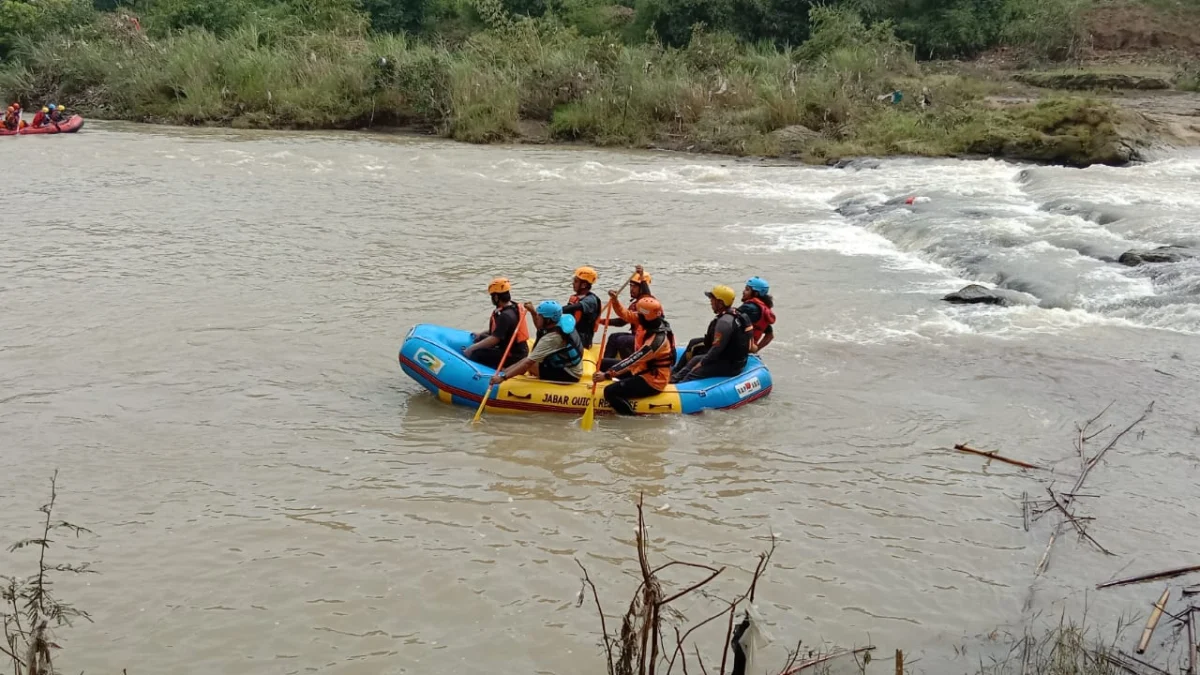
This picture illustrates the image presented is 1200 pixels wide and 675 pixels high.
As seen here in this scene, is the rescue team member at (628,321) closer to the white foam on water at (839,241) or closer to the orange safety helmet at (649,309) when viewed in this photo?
the orange safety helmet at (649,309)

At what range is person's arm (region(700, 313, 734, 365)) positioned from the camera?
324 inches

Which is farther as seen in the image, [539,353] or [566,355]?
[566,355]

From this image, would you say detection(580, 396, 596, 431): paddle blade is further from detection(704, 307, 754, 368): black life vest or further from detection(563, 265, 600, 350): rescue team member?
detection(704, 307, 754, 368): black life vest

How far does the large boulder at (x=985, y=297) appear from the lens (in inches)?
437

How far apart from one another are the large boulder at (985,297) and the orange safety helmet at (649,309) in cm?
467

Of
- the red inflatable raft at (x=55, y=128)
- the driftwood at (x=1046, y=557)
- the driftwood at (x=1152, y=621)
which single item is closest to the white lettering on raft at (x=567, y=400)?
the driftwood at (x=1046, y=557)

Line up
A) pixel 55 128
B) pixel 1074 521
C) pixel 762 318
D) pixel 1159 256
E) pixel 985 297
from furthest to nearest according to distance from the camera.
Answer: pixel 55 128 → pixel 1159 256 → pixel 985 297 → pixel 762 318 → pixel 1074 521

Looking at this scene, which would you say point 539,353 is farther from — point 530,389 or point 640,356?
point 640,356

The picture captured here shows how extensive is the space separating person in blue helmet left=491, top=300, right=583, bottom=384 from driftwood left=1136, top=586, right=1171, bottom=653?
4.24 m

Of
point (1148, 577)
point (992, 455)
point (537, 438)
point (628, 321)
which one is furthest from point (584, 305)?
point (1148, 577)

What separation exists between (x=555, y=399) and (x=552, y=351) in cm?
36

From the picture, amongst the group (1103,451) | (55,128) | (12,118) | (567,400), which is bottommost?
(55,128)

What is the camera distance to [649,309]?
7938 mm

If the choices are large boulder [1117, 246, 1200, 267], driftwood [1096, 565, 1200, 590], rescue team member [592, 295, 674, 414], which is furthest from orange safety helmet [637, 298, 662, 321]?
large boulder [1117, 246, 1200, 267]
